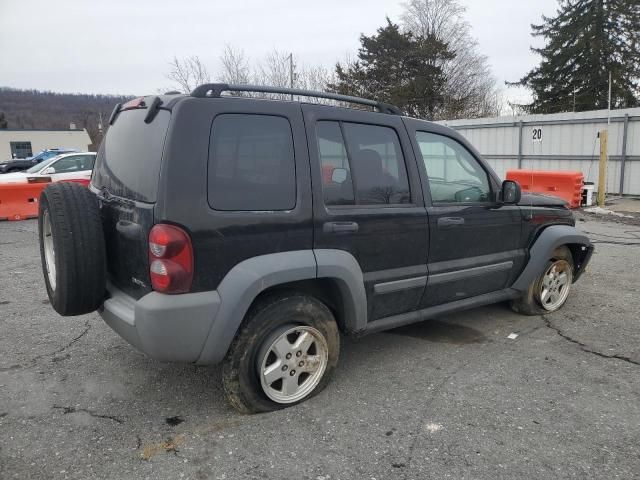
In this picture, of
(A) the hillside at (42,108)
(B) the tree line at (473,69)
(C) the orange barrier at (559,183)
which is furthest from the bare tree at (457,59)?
(A) the hillside at (42,108)

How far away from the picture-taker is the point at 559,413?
3135 mm

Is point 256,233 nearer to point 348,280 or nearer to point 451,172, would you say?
point 348,280

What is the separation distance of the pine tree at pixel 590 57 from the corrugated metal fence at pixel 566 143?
14.9 metres

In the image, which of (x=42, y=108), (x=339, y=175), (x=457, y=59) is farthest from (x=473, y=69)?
(x=42, y=108)

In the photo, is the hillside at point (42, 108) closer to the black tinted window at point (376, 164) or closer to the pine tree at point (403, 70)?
the pine tree at point (403, 70)

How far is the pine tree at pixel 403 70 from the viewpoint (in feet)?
114

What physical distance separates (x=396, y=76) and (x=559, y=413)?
3504 cm

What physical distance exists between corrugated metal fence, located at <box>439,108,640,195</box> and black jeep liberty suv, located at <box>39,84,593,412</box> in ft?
37.6

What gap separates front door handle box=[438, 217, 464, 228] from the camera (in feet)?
12.3

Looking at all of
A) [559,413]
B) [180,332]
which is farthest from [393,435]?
[180,332]

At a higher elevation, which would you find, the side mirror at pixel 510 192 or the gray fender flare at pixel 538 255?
the side mirror at pixel 510 192

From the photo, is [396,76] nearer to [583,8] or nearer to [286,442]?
[583,8]

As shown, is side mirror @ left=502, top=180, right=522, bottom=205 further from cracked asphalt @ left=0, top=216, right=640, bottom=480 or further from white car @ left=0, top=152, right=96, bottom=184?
white car @ left=0, top=152, right=96, bottom=184

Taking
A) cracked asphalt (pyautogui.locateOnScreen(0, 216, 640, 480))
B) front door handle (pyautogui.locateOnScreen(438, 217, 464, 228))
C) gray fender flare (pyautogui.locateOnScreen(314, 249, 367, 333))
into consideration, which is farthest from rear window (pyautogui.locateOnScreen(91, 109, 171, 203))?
front door handle (pyautogui.locateOnScreen(438, 217, 464, 228))
